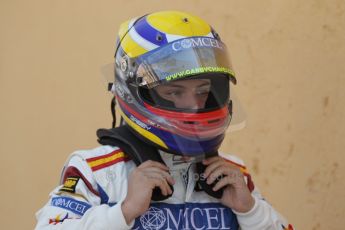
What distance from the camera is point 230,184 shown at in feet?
4.79

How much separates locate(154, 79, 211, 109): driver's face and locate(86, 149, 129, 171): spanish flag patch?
0.53ft

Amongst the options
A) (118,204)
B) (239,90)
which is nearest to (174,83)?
(118,204)

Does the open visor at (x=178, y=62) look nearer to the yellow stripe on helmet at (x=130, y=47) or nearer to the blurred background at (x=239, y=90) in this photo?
the yellow stripe on helmet at (x=130, y=47)

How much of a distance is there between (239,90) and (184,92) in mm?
921

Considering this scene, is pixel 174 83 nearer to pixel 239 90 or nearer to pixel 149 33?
pixel 149 33

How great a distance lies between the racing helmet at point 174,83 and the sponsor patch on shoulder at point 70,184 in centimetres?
19

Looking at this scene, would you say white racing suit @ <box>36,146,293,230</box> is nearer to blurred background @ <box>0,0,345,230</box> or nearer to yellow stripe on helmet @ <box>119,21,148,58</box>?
yellow stripe on helmet @ <box>119,21,148,58</box>

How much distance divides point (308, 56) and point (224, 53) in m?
0.81

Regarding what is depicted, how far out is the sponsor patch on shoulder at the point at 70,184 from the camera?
1368mm

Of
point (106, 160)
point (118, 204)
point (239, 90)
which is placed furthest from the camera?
point (239, 90)

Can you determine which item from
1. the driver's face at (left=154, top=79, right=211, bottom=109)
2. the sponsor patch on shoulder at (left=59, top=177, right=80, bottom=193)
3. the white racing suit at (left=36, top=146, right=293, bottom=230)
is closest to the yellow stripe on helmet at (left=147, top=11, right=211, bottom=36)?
the driver's face at (left=154, top=79, right=211, bottom=109)

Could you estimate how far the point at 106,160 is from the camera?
56.6 inches

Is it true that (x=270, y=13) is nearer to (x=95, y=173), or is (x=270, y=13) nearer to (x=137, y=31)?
(x=137, y=31)

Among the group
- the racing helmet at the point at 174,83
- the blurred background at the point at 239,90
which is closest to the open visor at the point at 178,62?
the racing helmet at the point at 174,83
